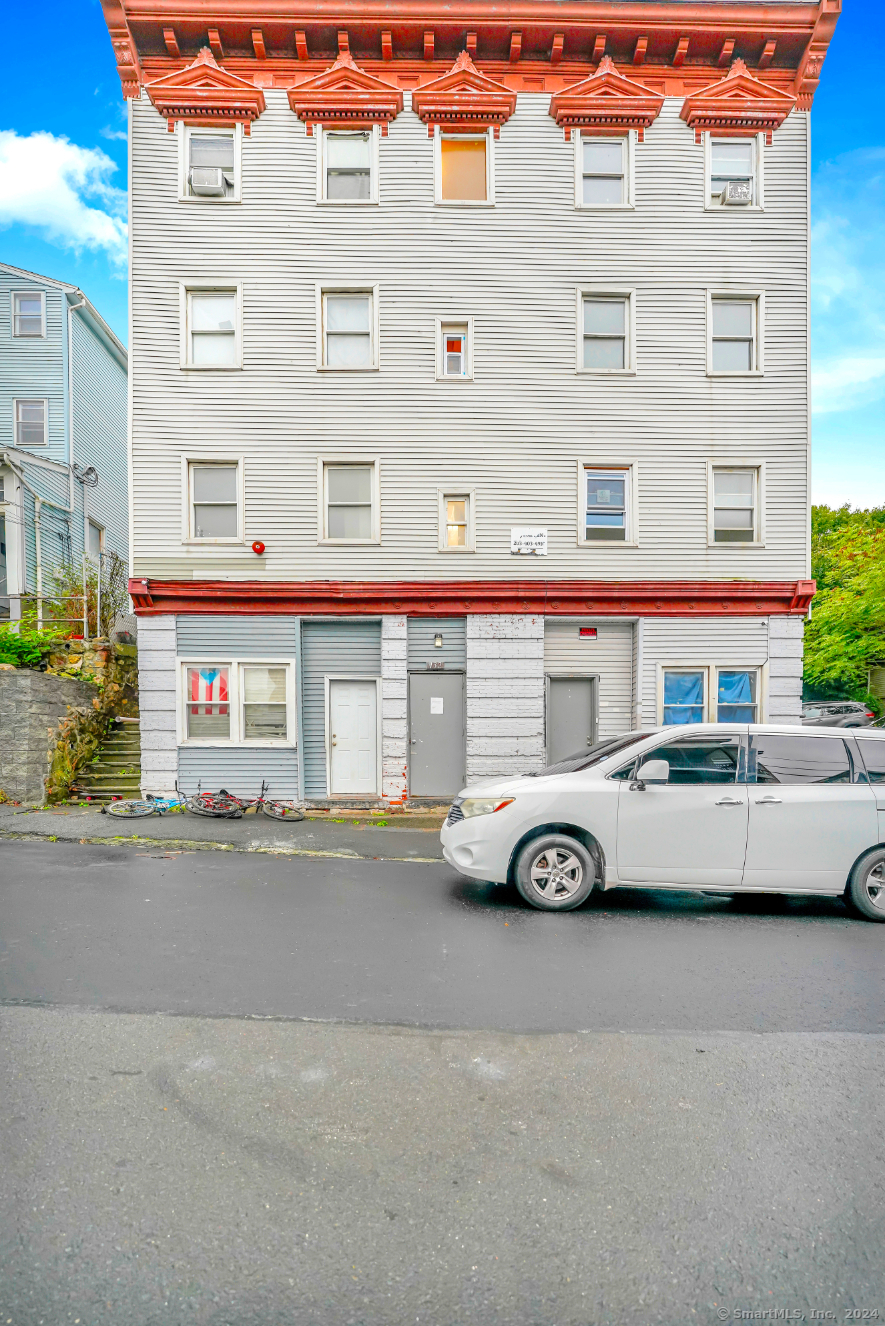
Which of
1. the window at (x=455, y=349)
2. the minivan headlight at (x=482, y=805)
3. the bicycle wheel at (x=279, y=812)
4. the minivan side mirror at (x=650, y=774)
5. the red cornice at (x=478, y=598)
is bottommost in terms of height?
Result: the bicycle wheel at (x=279, y=812)

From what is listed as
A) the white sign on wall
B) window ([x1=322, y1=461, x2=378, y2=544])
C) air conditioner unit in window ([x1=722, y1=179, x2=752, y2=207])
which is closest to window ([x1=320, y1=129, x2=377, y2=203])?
window ([x1=322, y1=461, x2=378, y2=544])

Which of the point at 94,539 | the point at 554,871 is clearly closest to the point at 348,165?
the point at 554,871

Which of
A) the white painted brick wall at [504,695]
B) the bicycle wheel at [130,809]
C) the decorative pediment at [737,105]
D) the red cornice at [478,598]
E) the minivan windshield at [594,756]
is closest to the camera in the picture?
the minivan windshield at [594,756]

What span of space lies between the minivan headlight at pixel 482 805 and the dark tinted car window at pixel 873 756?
11.3 ft

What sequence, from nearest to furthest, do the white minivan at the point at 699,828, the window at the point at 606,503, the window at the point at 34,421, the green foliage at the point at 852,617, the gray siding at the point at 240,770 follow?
the white minivan at the point at 699,828 → the gray siding at the point at 240,770 → the window at the point at 606,503 → the window at the point at 34,421 → the green foliage at the point at 852,617

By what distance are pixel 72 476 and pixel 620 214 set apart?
16.5m

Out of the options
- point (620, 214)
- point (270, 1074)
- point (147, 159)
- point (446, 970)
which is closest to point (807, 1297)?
point (270, 1074)

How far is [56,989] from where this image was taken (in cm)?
451

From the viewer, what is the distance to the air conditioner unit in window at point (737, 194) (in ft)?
41.3

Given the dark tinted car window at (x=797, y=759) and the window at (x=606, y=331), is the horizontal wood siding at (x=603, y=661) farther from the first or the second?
the dark tinted car window at (x=797, y=759)

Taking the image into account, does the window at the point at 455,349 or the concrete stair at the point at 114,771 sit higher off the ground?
the window at the point at 455,349

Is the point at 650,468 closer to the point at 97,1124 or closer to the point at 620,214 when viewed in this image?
the point at 620,214

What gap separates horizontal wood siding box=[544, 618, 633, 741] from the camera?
12.5 meters

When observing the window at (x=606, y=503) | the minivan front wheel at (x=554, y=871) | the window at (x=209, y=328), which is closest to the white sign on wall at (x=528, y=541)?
the window at (x=606, y=503)
